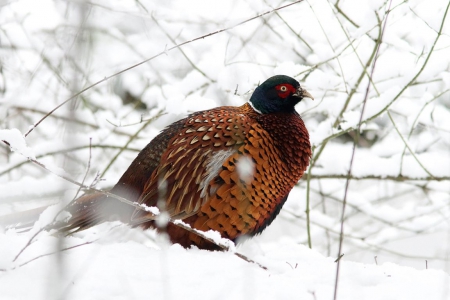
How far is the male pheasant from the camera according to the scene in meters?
3.86

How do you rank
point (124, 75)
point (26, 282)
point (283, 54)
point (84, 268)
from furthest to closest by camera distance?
point (124, 75)
point (283, 54)
point (84, 268)
point (26, 282)

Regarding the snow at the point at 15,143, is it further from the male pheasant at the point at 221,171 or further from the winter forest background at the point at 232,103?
the male pheasant at the point at 221,171

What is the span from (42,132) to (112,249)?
423cm

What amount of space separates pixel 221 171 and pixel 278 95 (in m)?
0.74

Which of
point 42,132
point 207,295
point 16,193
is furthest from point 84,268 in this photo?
point 42,132

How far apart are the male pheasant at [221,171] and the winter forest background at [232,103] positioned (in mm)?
190

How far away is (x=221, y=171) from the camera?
386cm

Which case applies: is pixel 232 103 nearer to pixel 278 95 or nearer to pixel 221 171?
pixel 278 95

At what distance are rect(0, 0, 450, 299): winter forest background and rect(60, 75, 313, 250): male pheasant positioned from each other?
19cm

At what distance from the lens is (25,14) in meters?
5.83

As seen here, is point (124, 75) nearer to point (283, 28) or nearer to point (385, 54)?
point (283, 28)

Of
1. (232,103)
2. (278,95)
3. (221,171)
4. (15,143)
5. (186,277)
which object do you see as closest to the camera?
(15,143)

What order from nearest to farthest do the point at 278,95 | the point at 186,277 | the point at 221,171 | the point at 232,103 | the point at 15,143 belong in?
the point at 15,143 → the point at 186,277 → the point at 221,171 → the point at 278,95 → the point at 232,103

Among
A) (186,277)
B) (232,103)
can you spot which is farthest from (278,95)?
(186,277)
